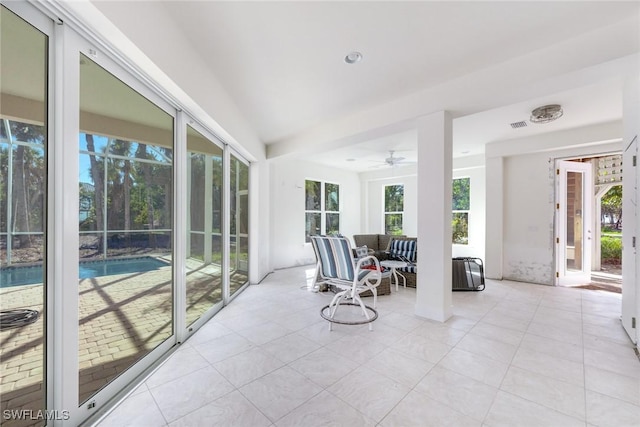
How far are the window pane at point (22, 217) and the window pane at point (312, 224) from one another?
5739 mm

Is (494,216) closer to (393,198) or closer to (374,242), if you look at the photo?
(374,242)

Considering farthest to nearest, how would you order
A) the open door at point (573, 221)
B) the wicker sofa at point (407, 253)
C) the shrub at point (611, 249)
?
the shrub at point (611, 249), the open door at point (573, 221), the wicker sofa at point (407, 253)

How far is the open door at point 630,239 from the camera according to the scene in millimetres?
2438

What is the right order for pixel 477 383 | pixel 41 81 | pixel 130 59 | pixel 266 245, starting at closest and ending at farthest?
pixel 41 81 < pixel 130 59 < pixel 477 383 < pixel 266 245

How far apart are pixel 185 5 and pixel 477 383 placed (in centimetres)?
334

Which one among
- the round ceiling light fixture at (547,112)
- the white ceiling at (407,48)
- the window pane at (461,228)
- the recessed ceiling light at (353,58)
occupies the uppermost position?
the recessed ceiling light at (353,58)

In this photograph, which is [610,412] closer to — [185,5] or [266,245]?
[185,5]

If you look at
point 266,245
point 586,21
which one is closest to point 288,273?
point 266,245

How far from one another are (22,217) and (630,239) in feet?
15.3

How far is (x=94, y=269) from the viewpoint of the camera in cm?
171

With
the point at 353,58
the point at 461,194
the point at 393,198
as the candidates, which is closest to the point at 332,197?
the point at 393,198

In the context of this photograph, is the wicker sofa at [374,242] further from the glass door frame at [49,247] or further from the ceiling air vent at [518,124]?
the glass door frame at [49,247]

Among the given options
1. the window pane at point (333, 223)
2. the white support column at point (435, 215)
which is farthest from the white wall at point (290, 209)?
the white support column at point (435, 215)

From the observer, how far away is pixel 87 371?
1.65 meters
